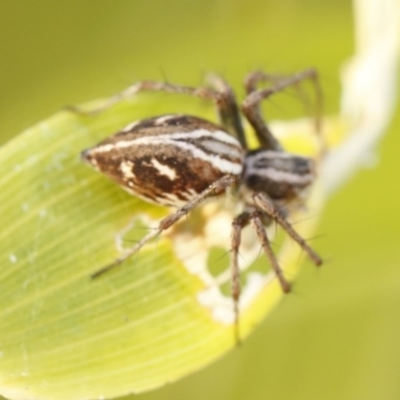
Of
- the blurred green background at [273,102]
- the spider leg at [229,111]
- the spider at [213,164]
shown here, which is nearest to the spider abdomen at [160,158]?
the spider at [213,164]

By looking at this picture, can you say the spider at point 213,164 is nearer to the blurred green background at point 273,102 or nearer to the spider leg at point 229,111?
the spider leg at point 229,111

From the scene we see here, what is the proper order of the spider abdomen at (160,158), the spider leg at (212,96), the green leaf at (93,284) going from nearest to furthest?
the green leaf at (93,284) → the spider abdomen at (160,158) → the spider leg at (212,96)

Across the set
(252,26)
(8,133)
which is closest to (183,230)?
(8,133)

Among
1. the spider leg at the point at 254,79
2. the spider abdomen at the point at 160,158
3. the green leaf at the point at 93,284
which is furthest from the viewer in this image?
the spider leg at the point at 254,79

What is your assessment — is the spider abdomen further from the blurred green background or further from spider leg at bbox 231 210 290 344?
the blurred green background

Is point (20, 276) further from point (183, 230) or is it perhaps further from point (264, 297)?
point (264, 297)

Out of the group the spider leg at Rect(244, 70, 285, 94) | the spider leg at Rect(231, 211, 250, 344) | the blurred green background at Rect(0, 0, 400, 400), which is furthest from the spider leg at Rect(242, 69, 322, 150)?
the spider leg at Rect(231, 211, 250, 344)

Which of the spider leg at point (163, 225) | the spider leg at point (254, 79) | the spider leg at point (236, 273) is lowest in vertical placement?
the spider leg at point (236, 273)

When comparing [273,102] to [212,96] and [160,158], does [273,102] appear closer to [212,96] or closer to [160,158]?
[212,96]
